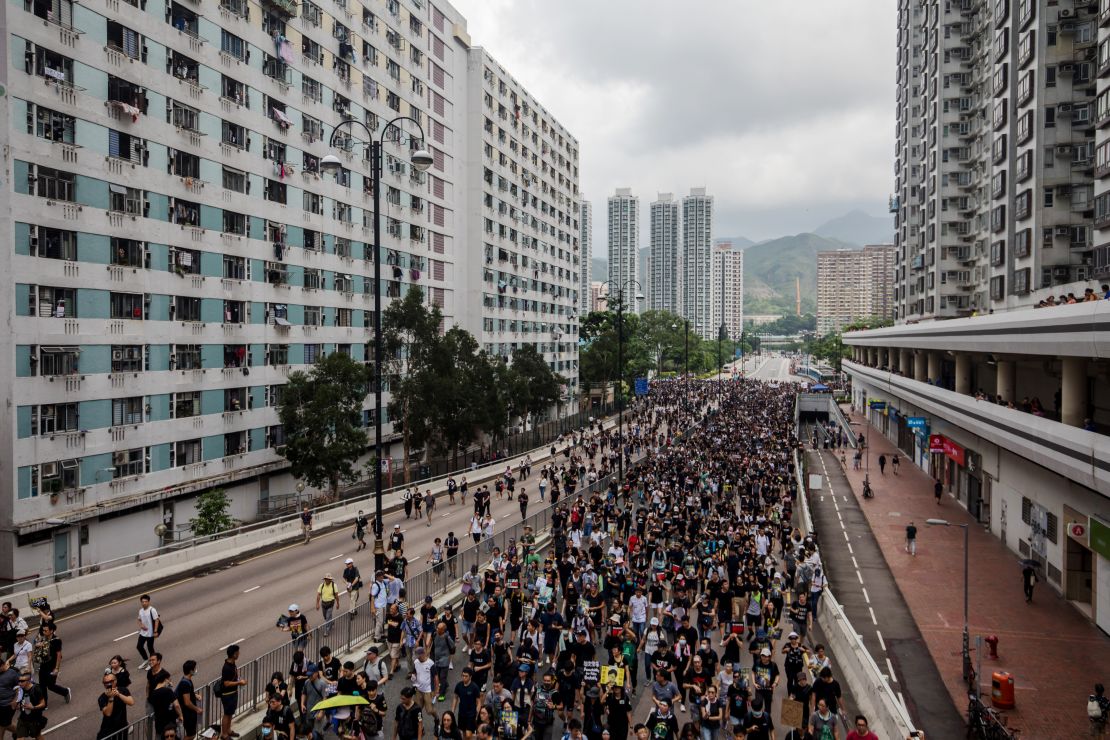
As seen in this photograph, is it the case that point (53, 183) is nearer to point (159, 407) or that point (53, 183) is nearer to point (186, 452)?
point (159, 407)

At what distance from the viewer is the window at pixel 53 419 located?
25859 mm

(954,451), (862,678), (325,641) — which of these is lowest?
(862,678)

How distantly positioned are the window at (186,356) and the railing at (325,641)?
17.1 metres

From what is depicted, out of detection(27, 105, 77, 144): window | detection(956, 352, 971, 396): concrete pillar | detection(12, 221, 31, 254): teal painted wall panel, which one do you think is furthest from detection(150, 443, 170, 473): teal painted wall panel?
detection(956, 352, 971, 396): concrete pillar

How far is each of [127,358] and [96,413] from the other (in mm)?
2639

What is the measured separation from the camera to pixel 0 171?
24.7 metres

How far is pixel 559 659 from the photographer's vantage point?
43.5 ft

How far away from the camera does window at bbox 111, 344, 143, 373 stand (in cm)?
2905

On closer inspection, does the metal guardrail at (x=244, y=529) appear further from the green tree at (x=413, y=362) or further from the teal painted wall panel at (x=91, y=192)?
the teal painted wall panel at (x=91, y=192)

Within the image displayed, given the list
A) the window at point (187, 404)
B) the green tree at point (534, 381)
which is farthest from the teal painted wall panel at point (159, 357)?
the green tree at point (534, 381)

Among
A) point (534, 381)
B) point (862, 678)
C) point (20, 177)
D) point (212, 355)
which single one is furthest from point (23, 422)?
point (534, 381)

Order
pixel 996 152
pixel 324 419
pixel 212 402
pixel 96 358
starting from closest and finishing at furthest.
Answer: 1. pixel 96 358
2. pixel 324 419
3. pixel 212 402
4. pixel 996 152

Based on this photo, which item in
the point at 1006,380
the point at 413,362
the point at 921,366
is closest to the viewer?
the point at 1006,380

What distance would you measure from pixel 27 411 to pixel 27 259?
5.41m
